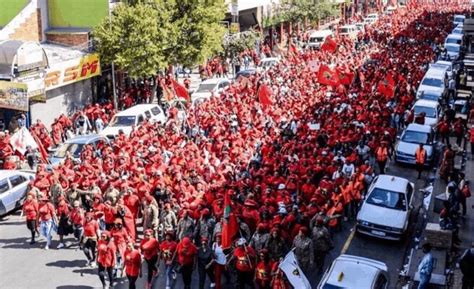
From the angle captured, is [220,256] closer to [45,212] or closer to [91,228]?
[91,228]

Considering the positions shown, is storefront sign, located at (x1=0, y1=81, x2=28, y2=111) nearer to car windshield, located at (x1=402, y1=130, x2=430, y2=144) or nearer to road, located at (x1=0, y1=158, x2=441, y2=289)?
road, located at (x1=0, y1=158, x2=441, y2=289)

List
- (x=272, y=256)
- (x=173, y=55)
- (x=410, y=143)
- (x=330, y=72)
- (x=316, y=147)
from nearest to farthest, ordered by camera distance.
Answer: (x=272, y=256)
(x=316, y=147)
(x=410, y=143)
(x=330, y=72)
(x=173, y=55)

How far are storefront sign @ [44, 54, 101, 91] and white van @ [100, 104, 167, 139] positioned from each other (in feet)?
13.2

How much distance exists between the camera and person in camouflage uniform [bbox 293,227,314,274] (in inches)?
573

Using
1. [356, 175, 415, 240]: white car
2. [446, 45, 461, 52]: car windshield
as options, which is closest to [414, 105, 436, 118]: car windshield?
[356, 175, 415, 240]: white car

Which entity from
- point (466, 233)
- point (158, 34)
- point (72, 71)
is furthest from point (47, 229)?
point (158, 34)

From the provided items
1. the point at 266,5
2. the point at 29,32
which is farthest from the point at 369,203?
the point at 266,5

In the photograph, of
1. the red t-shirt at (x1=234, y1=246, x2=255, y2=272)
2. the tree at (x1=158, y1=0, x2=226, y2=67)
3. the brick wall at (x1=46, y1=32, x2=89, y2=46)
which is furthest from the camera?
the brick wall at (x1=46, y1=32, x2=89, y2=46)

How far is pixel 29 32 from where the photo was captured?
110 ft

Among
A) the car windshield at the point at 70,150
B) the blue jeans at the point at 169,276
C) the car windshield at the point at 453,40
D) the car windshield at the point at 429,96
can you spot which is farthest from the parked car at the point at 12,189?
the car windshield at the point at 453,40

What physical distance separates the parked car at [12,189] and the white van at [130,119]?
591cm

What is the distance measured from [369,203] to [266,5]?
131 feet

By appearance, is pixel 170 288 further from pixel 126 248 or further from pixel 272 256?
pixel 272 256

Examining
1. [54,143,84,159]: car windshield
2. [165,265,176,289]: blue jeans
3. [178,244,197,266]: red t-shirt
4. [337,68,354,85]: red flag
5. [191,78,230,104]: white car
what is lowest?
[165,265,176,289]: blue jeans
